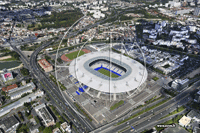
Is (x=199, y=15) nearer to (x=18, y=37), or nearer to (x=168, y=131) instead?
(x=168, y=131)

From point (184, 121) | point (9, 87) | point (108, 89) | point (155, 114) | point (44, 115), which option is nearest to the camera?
point (184, 121)

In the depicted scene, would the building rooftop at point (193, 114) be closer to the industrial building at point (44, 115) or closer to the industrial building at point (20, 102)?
the industrial building at point (44, 115)

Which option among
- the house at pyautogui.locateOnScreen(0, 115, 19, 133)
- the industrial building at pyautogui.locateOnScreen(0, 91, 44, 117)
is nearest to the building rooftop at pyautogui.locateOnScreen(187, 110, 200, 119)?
the industrial building at pyautogui.locateOnScreen(0, 91, 44, 117)

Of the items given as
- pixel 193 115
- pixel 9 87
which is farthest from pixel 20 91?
pixel 193 115

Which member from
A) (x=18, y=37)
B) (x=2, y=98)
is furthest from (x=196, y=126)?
(x=18, y=37)

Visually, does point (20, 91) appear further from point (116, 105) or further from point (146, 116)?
point (146, 116)
